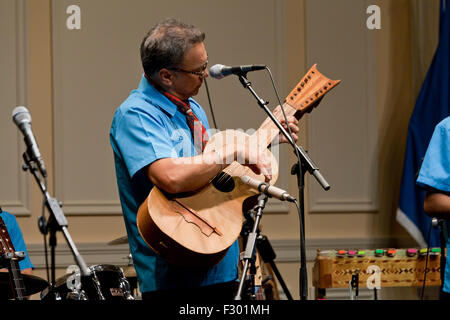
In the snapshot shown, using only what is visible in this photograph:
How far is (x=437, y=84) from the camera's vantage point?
15.7 ft

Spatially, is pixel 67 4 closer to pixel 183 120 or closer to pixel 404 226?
pixel 183 120

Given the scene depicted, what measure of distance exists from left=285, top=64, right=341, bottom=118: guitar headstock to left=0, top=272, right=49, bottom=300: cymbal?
1.64 m

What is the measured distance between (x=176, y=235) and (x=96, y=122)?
2869mm

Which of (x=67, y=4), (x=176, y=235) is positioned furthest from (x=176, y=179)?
(x=67, y=4)

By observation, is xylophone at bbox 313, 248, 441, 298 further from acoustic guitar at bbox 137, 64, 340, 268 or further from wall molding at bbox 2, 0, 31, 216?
wall molding at bbox 2, 0, 31, 216

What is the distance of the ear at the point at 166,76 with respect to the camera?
2.18 m

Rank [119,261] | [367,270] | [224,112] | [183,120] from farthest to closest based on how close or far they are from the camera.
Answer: [224,112] → [119,261] → [367,270] → [183,120]

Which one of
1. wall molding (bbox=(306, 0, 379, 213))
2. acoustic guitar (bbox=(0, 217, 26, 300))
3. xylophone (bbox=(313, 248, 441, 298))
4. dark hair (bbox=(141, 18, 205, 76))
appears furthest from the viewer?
wall molding (bbox=(306, 0, 379, 213))

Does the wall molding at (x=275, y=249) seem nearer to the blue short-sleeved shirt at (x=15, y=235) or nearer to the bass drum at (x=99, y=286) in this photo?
the blue short-sleeved shirt at (x=15, y=235)

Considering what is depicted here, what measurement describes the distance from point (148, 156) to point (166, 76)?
34 centimetres

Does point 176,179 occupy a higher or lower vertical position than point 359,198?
higher

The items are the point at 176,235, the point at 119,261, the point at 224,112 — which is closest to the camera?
the point at 176,235

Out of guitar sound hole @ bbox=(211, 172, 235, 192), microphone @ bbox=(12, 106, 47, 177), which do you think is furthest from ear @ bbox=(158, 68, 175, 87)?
microphone @ bbox=(12, 106, 47, 177)

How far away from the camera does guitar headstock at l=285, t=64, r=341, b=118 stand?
2.46m
